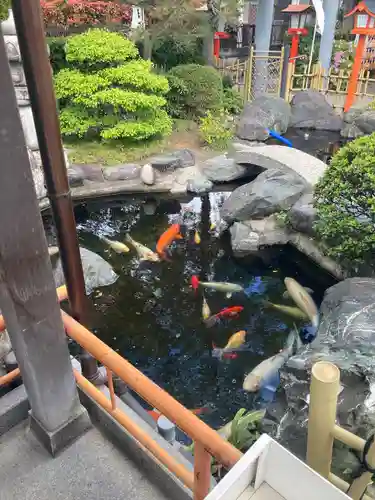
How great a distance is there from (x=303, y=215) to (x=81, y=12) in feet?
31.8

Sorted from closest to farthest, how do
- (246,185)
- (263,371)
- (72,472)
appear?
(72,472), (263,371), (246,185)

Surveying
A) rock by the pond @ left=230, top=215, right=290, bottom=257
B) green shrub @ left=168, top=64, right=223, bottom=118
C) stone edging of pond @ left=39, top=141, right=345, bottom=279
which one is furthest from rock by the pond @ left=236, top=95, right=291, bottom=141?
rock by the pond @ left=230, top=215, right=290, bottom=257

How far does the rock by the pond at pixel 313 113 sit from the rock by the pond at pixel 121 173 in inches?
277

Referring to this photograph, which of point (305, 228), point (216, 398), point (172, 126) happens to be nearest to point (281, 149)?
point (172, 126)

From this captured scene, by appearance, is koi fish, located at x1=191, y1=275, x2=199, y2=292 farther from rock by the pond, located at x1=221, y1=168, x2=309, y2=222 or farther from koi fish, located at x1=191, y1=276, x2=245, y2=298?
rock by the pond, located at x1=221, y1=168, x2=309, y2=222

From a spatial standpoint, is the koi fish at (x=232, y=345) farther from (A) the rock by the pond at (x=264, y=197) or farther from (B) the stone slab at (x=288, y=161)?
(B) the stone slab at (x=288, y=161)

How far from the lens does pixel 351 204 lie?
6672 millimetres

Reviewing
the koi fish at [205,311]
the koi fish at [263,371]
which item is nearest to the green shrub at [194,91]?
the koi fish at [205,311]

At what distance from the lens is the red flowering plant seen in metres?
12.4

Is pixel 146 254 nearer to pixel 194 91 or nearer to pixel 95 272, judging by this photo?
pixel 95 272

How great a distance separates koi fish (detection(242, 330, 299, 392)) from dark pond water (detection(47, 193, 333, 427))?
144mm

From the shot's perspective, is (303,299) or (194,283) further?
(194,283)

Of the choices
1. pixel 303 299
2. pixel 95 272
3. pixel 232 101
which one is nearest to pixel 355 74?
pixel 232 101

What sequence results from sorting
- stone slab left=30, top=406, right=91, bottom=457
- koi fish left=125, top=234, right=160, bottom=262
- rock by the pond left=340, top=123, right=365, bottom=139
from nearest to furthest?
stone slab left=30, top=406, right=91, bottom=457, koi fish left=125, top=234, right=160, bottom=262, rock by the pond left=340, top=123, right=365, bottom=139
